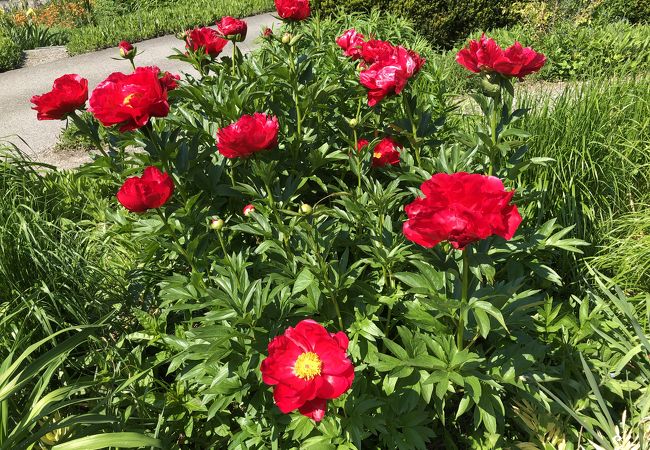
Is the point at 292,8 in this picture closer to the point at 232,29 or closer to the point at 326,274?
the point at 232,29

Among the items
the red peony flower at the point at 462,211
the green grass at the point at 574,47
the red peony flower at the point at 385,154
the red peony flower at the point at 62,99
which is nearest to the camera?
the red peony flower at the point at 462,211

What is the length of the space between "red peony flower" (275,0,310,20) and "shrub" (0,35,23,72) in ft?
20.9

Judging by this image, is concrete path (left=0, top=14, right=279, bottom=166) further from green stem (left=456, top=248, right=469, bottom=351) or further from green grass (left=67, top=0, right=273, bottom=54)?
green stem (left=456, top=248, right=469, bottom=351)

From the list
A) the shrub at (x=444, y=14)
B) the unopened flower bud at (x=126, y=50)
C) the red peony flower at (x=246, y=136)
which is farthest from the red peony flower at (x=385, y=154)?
the shrub at (x=444, y=14)

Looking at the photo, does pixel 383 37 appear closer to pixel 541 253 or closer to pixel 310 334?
pixel 541 253

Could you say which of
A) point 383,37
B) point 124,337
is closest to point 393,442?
point 124,337

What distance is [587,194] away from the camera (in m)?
2.72

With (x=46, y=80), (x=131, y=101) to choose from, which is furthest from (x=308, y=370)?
(x=46, y=80)

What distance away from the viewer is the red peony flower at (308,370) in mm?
1291

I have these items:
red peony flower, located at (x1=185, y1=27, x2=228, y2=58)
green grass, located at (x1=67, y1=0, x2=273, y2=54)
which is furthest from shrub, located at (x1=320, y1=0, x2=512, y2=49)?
red peony flower, located at (x1=185, y1=27, x2=228, y2=58)

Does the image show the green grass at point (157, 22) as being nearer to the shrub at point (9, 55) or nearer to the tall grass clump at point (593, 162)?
the shrub at point (9, 55)

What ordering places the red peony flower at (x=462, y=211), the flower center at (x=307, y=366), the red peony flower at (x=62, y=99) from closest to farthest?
the red peony flower at (x=462, y=211) < the flower center at (x=307, y=366) < the red peony flower at (x=62, y=99)

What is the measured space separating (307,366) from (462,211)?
54 cm

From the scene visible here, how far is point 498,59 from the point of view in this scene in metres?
1.78
